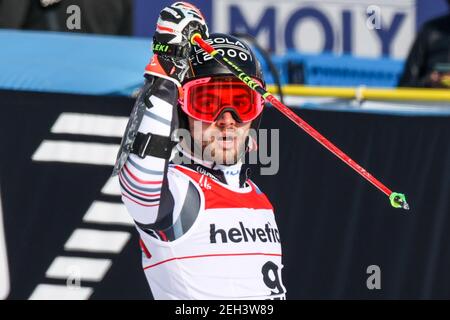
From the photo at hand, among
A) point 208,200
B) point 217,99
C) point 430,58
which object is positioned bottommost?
point 430,58

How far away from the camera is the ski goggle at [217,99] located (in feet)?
15.3

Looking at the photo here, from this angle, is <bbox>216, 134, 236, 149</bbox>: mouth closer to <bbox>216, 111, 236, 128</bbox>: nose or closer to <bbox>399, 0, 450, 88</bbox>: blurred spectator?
<bbox>216, 111, 236, 128</bbox>: nose

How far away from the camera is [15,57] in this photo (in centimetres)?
632

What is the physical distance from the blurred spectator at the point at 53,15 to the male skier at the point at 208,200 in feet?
8.92

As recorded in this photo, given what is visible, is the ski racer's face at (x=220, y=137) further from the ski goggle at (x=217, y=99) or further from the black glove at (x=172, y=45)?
the black glove at (x=172, y=45)

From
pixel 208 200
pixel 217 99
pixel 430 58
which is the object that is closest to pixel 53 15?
pixel 430 58

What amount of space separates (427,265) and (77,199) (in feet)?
6.07

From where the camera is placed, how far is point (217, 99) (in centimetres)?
470

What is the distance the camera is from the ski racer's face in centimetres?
465

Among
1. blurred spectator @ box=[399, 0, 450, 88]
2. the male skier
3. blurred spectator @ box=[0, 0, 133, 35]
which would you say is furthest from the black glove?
blurred spectator @ box=[399, 0, 450, 88]

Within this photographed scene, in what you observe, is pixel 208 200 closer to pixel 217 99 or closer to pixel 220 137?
pixel 220 137

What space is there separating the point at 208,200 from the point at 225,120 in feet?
0.91
